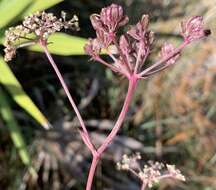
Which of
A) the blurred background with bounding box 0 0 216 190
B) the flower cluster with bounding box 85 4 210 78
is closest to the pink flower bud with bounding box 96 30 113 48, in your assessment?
the flower cluster with bounding box 85 4 210 78

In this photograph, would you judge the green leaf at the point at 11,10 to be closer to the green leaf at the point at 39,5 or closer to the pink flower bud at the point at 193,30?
the green leaf at the point at 39,5

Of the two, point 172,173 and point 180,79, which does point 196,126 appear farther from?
point 172,173

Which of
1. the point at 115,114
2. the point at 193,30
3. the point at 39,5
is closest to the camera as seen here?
the point at 193,30

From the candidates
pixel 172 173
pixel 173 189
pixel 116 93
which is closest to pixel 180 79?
pixel 116 93

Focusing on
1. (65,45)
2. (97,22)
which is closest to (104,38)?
(97,22)

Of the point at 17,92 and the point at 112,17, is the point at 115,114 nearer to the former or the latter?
the point at 17,92

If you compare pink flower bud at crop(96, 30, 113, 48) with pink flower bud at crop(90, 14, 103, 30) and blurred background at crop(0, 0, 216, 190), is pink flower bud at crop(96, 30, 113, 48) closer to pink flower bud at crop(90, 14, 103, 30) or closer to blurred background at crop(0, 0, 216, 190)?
pink flower bud at crop(90, 14, 103, 30)

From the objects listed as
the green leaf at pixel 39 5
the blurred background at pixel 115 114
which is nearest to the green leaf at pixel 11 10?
the green leaf at pixel 39 5
